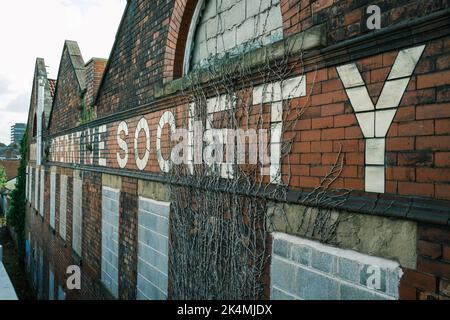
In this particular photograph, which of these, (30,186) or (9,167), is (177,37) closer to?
(30,186)

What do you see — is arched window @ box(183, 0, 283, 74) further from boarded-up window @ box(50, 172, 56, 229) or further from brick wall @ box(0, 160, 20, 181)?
brick wall @ box(0, 160, 20, 181)

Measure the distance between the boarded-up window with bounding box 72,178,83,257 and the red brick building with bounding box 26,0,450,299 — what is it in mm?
2410

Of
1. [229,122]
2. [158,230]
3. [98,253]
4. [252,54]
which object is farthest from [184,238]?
[98,253]

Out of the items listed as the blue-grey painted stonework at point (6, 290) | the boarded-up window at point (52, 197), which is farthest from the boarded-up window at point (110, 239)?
the boarded-up window at point (52, 197)

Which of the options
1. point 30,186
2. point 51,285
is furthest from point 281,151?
point 30,186

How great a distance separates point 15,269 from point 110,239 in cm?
1662

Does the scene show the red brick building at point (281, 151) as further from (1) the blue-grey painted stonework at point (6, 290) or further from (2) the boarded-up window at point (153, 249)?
(1) the blue-grey painted stonework at point (6, 290)

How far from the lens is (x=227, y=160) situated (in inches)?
142

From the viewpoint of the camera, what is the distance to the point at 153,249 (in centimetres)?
504

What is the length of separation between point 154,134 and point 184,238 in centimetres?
157

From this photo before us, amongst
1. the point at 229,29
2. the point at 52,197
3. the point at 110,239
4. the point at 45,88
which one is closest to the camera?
the point at 229,29

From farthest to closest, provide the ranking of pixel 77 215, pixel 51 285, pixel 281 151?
pixel 51 285, pixel 77 215, pixel 281 151

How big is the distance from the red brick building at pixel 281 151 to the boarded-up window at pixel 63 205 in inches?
180

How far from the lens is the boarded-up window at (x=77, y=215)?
865 centimetres
